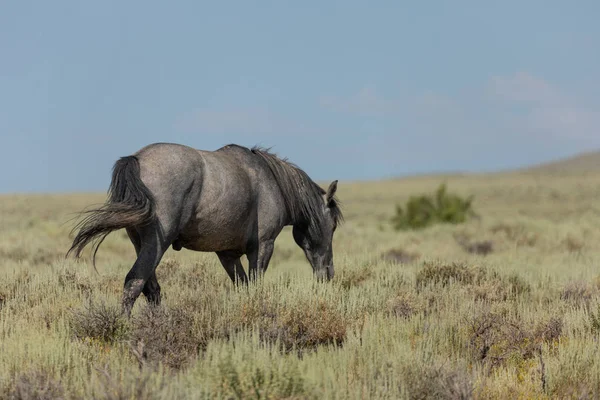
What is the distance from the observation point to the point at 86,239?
6680 mm

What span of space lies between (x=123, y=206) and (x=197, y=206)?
0.81 meters

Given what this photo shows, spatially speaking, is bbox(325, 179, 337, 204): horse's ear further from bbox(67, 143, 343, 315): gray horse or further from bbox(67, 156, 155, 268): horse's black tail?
bbox(67, 156, 155, 268): horse's black tail

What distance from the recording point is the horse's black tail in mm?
6398

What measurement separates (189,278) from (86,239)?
3.38 m

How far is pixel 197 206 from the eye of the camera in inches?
275

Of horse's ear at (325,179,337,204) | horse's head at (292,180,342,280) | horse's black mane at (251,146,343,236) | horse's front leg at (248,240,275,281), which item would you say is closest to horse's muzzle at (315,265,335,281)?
horse's head at (292,180,342,280)

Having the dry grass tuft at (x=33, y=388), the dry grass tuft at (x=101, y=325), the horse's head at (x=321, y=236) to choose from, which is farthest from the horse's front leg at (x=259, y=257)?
the dry grass tuft at (x=33, y=388)

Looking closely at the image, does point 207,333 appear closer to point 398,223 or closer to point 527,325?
point 527,325

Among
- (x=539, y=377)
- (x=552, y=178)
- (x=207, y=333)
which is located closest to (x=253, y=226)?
(x=207, y=333)

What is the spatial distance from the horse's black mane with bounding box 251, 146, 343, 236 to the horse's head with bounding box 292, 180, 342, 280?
2cm

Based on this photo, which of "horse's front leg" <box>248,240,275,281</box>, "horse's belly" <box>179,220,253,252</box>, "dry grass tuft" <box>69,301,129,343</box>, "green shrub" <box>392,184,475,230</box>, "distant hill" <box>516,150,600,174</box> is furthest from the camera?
"distant hill" <box>516,150,600,174</box>

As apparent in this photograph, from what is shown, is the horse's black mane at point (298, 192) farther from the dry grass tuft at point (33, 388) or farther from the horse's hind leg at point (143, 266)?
the dry grass tuft at point (33, 388)

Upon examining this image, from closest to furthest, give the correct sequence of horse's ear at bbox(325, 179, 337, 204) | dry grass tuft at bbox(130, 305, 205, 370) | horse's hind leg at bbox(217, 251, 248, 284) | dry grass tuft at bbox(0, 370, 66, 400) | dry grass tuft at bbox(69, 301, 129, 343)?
dry grass tuft at bbox(0, 370, 66, 400)
dry grass tuft at bbox(130, 305, 205, 370)
dry grass tuft at bbox(69, 301, 129, 343)
horse's hind leg at bbox(217, 251, 248, 284)
horse's ear at bbox(325, 179, 337, 204)

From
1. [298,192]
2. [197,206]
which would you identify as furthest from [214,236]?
[298,192]
